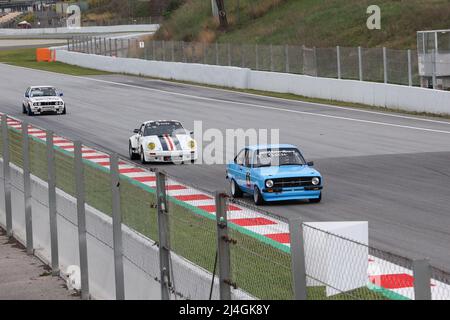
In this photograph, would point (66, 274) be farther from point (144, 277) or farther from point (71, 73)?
point (71, 73)

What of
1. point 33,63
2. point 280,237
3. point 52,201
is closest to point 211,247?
point 280,237

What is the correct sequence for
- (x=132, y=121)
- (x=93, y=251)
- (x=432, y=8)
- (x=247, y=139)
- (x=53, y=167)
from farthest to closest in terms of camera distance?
(x=432, y=8), (x=132, y=121), (x=247, y=139), (x=53, y=167), (x=93, y=251)

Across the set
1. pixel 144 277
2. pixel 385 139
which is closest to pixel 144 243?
pixel 144 277

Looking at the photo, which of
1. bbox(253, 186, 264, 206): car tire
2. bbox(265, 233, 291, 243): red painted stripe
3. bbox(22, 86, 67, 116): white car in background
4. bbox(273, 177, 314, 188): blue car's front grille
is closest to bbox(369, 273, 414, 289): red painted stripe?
bbox(265, 233, 291, 243): red painted stripe

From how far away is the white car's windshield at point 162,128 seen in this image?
99.7ft

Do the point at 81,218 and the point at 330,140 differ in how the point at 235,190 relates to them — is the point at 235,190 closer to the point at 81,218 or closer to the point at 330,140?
the point at 81,218

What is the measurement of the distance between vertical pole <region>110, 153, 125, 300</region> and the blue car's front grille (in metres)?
10.8

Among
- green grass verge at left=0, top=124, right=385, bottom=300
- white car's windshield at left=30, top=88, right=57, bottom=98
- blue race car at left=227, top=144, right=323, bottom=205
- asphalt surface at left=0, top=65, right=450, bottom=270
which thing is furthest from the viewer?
white car's windshield at left=30, top=88, right=57, bottom=98

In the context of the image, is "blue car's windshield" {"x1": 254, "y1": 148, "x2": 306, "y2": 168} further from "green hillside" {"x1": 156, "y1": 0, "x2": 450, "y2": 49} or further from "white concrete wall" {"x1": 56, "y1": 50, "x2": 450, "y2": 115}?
"green hillside" {"x1": 156, "y1": 0, "x2": 450, "y2": 49}

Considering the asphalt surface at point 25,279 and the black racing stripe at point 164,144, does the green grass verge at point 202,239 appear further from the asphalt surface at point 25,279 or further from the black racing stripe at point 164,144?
the black racing stripe at point 164,144

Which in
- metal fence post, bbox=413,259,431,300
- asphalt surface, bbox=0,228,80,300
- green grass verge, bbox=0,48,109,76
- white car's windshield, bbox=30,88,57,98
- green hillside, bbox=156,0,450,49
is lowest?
asphalt surface, bbox=0,228,80,300

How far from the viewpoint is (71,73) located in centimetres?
7150

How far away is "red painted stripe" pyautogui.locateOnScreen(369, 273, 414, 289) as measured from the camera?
6.47 metres
